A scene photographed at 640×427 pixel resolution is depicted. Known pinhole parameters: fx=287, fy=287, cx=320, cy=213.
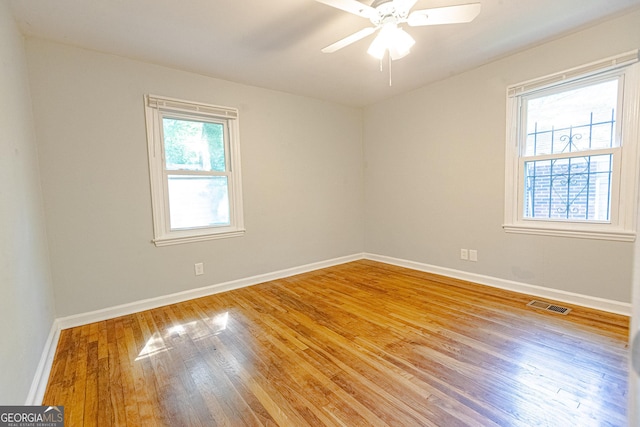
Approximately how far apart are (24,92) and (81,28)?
64 centimetres

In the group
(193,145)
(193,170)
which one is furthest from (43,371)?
(193,145)

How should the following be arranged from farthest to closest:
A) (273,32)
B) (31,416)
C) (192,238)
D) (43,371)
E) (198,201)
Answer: (198,201) < (192,238) < (273,32) < (43,371) < (31,416)

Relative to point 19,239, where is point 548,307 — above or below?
below

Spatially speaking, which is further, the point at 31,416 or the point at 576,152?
the point at 576,152

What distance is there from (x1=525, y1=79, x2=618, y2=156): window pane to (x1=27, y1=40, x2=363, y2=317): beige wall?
2.61m

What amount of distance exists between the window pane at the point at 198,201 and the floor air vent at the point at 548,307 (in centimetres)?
327

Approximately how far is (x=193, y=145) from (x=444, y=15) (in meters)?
2.61

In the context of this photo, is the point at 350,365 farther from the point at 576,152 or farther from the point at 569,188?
the point at 576,152

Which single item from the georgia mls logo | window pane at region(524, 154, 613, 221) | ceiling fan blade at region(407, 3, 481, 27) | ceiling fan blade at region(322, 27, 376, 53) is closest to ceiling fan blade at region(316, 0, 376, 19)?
ceiling fan blade at region(322, 27, 376, 53)

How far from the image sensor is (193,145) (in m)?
3.16

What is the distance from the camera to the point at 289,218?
3.89 meters

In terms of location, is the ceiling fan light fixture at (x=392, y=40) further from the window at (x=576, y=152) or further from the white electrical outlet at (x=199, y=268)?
the white electrical outlet at (x=199, y=268)

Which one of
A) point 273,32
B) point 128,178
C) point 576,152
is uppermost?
point 273,32

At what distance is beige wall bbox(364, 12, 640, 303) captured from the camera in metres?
2.50
